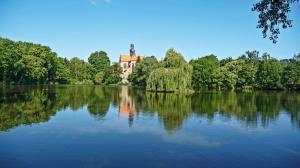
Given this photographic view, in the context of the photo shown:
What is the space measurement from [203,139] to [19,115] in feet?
49.4

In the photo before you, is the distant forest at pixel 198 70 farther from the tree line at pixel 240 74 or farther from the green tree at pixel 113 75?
the green tree at pixel 113 75

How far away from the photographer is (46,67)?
89.2m

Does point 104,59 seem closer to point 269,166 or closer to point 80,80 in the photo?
point 80,80

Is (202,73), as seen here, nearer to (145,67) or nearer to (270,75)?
(145,67)

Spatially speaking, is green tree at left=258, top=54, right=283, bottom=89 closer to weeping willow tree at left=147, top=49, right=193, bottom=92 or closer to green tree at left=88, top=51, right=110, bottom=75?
weeping willow tree at left=147, top=49, right=193, bottom=92

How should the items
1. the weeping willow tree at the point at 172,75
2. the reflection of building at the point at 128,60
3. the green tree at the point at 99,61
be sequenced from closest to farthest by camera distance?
the weeping willow tree at the point at 172,75 < the green tree at the point at 99,61 < the reflection of building at the point at 128,60

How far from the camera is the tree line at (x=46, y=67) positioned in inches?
2904

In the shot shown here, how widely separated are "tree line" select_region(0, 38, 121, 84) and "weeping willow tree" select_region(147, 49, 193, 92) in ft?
112

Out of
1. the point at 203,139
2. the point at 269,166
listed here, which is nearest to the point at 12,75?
the point at 203,139

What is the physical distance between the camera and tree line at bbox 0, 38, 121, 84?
73750 millimetres

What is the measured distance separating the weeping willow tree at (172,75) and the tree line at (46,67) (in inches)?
1347

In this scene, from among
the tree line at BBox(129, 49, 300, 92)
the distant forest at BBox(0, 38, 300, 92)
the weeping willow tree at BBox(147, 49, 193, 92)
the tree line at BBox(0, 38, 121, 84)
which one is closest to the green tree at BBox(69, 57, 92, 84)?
the tree line at BBox(0, 38, 121, 84)

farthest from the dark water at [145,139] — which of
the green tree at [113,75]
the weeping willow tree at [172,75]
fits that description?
the green tree at [113,75]

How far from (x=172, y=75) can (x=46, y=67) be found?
1844 inches
